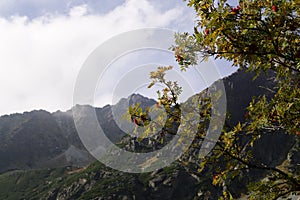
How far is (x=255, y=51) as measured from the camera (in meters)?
6.48

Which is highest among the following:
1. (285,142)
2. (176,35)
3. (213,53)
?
(176,35)

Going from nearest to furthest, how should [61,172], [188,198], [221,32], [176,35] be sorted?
1. [221,32]
2. [176,35]
3. [188,198]
4. [61,172]

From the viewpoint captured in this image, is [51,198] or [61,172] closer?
[51,198]

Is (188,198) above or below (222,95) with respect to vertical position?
below

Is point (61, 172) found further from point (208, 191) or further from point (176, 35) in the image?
point (176, 35)

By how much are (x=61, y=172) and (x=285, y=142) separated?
134548 millimetres

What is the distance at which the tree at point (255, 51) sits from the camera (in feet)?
20.1

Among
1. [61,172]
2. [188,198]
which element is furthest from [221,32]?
[61,172]

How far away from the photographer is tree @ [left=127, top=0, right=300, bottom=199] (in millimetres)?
6141

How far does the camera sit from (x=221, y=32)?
6.12 meters

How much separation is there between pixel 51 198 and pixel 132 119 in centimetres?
15135

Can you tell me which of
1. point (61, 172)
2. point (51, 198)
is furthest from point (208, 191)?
point (61, 172)

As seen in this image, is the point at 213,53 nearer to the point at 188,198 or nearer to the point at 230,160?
the point at 230,160

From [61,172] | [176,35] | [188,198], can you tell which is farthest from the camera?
[61,172]
